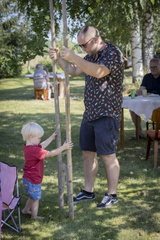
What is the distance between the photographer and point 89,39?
11.3 feet

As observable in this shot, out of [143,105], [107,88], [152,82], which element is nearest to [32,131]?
[107,88]

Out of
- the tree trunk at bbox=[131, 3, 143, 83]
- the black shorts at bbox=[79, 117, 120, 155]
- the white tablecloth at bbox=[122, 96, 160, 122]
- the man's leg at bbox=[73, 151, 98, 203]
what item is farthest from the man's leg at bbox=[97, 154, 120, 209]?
the tree trunk at bbox=[131, 3, 143, 83]

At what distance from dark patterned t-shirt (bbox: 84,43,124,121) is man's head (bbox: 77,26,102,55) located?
8 cm

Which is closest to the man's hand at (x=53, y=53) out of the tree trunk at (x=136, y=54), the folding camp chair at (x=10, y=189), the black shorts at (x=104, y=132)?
the black shorts at (x=104, y=132)

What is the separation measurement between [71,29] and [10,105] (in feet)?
12.9

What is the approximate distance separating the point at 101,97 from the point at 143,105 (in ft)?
7.93

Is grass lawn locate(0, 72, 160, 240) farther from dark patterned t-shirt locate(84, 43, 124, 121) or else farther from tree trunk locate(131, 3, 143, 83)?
tree trunk locate(131, 3, 143, 83)

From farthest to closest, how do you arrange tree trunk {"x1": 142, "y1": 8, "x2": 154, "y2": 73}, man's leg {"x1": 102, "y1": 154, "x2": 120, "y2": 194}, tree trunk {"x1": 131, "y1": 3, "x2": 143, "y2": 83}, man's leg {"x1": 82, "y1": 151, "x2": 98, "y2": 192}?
1. tree trunk {"x1": 131, "y1": 3, "x2": 143, "y2": 83}
2. tree trunk {"x1": 142, "y1": 8, "x2": 154, "y2": 73}
3. man's leg {"x1": 82, "y1": 151, "x2": 98, "y2": 192}
4. man's leg {"x1": 102, "y1": 154, "x2": 120, "y2": 194}

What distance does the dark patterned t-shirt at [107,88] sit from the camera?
3.48 meters

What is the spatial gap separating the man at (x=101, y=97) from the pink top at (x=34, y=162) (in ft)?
2.03

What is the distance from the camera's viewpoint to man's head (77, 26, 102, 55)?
3.45 m

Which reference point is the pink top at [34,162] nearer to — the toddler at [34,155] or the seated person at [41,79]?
the toddler at [34,155]

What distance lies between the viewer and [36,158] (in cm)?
347

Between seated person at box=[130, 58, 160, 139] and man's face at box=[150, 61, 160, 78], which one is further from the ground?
man's face at box=[150, 61, 160, 78]
